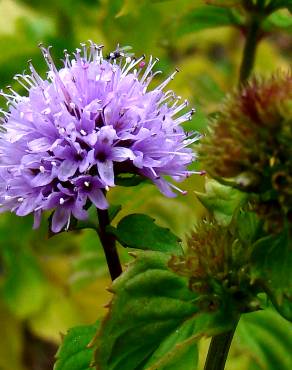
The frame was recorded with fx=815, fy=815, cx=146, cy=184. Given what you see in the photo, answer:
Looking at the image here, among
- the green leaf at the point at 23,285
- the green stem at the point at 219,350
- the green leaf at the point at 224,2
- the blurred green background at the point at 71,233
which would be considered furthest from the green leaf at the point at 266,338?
the green leaf at the point at 23,285

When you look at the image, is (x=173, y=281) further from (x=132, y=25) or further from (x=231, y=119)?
(x=132, y=25)

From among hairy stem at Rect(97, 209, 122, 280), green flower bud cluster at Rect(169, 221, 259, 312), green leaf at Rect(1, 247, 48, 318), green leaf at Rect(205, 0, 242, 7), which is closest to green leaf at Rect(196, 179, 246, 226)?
green flower bud cluster at Rect(169, 221, 259, 312)

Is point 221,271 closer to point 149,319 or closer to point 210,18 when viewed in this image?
point 149,319

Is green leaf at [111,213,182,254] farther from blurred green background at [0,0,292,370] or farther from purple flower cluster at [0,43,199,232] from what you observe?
blurred green background at [0,0,292,370]

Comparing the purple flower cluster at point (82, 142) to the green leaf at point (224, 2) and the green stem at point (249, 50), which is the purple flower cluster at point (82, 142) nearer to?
the green leaf at point (224, 2)

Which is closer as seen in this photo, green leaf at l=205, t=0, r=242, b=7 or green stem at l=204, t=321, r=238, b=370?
green stem at l=204, t=321, r=238, b=370

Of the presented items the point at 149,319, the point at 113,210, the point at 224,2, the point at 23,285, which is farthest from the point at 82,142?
the point at 23,285
